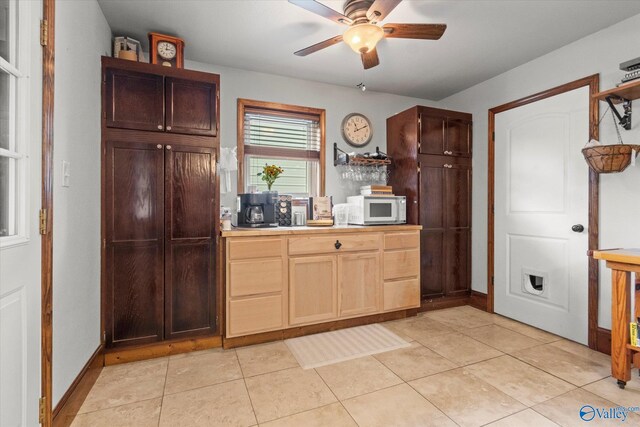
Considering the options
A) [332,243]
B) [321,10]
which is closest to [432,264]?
[332,243]

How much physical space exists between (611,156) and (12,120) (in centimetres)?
Result: 335

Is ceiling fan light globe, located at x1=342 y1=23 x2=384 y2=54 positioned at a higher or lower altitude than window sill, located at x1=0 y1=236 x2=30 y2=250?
higher

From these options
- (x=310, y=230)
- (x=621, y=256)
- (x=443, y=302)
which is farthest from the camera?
(x=443, y=302)

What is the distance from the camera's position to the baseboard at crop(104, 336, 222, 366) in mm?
2252

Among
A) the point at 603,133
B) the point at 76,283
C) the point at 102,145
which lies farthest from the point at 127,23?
the point at 603,133

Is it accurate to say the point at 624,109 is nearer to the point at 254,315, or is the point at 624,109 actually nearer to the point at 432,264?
the point at 432,264

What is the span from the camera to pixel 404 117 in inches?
138

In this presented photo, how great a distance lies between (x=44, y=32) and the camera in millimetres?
1372

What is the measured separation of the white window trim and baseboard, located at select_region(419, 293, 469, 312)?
3.29m

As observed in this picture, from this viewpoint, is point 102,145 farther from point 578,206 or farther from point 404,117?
point 578,206

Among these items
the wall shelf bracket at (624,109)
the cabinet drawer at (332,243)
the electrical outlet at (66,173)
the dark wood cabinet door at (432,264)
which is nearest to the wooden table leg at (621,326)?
the wall shelf bracket at (624,109)

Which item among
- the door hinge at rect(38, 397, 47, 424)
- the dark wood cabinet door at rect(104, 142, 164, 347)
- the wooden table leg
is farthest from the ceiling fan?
the door hinge at rect(38, 397, 47, 424)

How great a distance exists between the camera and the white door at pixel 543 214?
2617mm

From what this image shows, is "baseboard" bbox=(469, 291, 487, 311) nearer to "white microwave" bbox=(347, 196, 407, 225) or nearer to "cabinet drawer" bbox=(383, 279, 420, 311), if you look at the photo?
"cabinet drawer" bbox=(383, 279, 420, 311)
